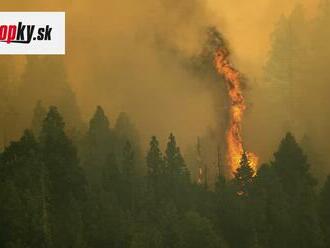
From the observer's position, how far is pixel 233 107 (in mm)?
94625

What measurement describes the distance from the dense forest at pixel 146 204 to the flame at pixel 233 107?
2417 cm

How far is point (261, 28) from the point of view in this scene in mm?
104562

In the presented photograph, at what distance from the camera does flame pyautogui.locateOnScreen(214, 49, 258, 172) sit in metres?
89.3

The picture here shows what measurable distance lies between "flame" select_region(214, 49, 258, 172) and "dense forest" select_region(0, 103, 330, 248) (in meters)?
24.2

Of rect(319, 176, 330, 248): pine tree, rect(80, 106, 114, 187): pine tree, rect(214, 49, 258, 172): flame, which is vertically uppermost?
rect(214, 49, 258, 172): flame

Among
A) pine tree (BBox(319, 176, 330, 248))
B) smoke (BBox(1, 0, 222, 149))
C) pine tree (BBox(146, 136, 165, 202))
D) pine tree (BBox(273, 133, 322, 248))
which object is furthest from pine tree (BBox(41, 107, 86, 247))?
smoke (BBox(1, 0, 222, 149))

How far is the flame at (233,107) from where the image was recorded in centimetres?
8931

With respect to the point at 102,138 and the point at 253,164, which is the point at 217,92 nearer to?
the point at 253,164

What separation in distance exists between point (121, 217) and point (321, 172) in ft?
109

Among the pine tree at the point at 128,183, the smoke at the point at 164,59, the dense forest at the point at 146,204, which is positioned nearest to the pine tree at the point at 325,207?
the dense forest at the point at 146,204

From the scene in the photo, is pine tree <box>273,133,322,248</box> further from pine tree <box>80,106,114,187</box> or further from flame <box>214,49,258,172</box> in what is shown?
flame <box>214,49,258,172</box>

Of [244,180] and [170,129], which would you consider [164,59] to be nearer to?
[170,129]

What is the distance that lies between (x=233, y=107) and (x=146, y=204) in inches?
1516

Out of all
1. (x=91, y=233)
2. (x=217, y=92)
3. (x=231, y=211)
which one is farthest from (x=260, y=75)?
(x=91, y=233)
